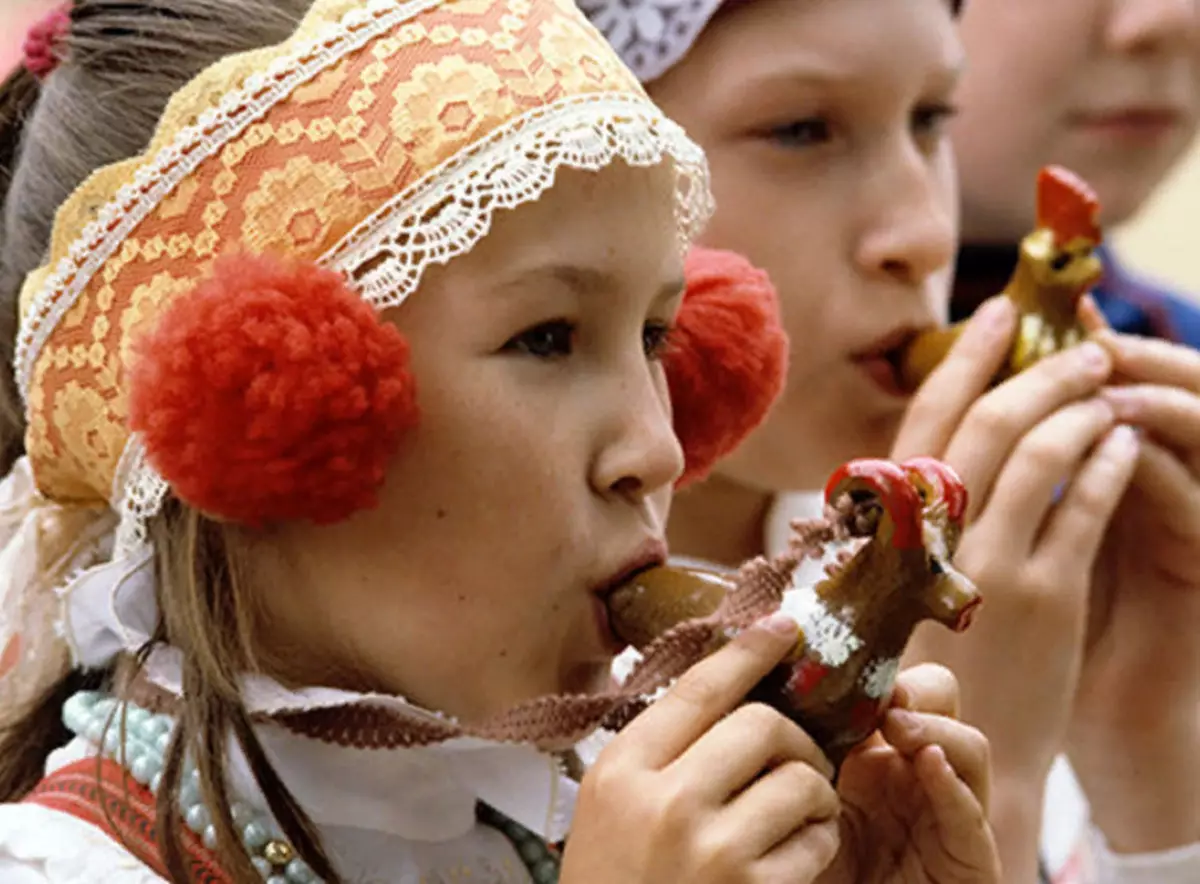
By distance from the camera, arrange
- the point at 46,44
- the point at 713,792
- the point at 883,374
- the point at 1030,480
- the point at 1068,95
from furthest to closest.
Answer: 1. the point at 1068,95
2. the point at 883,374
3. the point at 1030,480
4. the point at 46,44
5. the point at 713,792

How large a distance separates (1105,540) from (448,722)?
2.56 ft

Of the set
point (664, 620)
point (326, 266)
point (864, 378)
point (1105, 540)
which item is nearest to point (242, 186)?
point (326, 266)

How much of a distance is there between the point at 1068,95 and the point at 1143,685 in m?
0.76

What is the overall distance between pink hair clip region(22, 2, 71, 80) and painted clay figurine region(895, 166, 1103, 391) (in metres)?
0.66

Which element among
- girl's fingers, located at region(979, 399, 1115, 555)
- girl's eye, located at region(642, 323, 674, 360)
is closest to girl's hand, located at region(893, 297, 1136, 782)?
girl's fingers, located at region(979, 399, 1115, 555)

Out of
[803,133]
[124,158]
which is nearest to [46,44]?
[124,158]

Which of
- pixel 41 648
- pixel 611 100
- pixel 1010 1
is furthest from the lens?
pixel 1010 1

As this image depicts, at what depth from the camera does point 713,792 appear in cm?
89

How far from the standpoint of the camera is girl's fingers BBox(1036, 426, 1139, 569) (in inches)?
55.4

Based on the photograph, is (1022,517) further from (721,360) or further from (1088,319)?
(721,360)

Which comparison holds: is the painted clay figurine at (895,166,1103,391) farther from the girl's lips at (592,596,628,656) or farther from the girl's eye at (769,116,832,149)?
the girl's lips at (592,596,628,656)

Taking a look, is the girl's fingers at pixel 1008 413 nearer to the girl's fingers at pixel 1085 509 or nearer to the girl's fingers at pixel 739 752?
the girl's fingers at pixel 1085 509

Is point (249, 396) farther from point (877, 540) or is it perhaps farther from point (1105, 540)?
point (1105, 540)

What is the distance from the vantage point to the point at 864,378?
148 centimetres
